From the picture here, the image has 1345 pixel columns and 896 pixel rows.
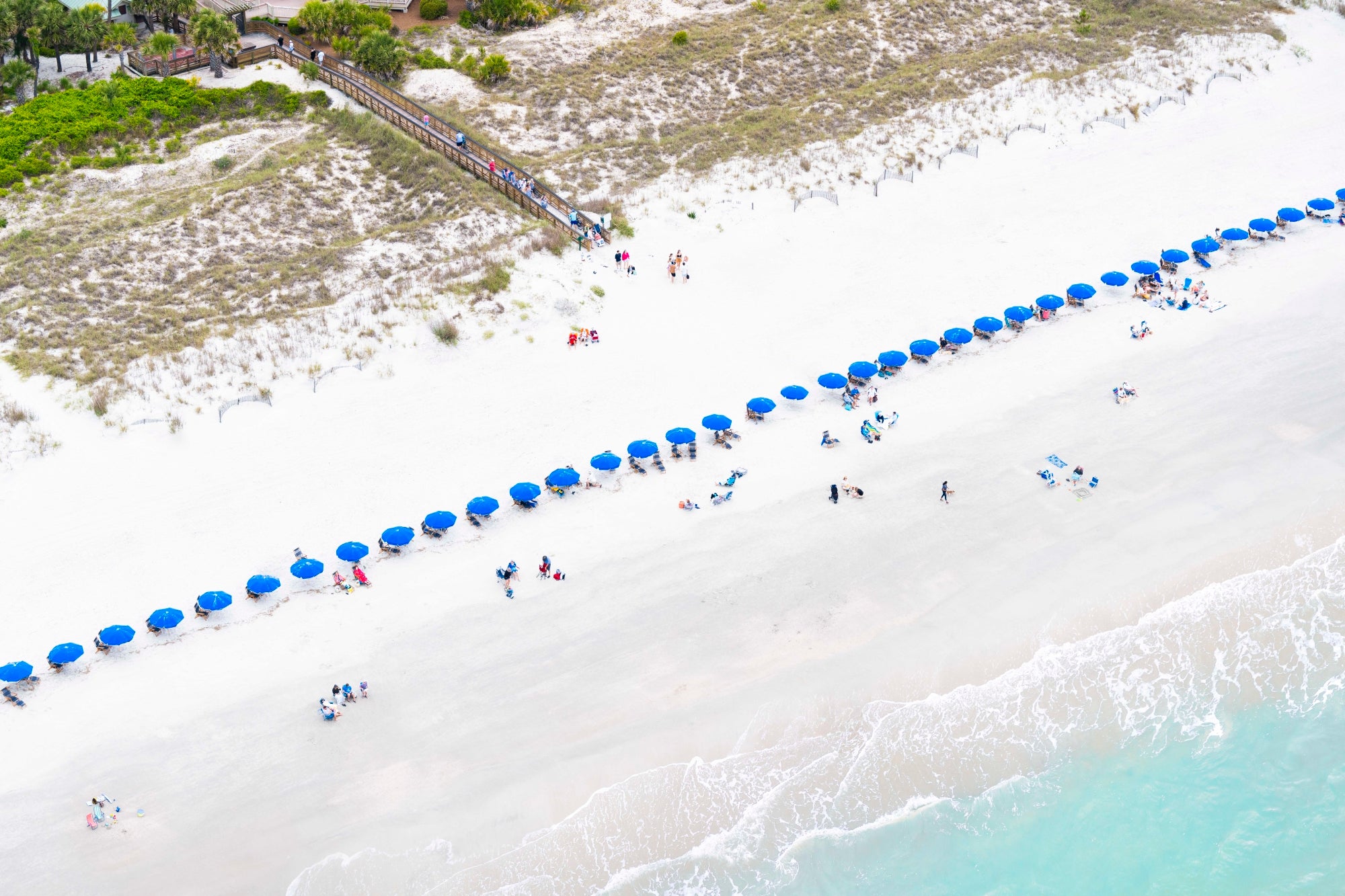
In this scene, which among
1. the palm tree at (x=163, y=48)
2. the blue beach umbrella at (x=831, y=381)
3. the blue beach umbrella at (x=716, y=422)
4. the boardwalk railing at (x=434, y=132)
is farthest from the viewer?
the palm tree at (x=163, y=48)

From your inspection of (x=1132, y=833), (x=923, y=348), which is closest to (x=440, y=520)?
(x=923, y=348)

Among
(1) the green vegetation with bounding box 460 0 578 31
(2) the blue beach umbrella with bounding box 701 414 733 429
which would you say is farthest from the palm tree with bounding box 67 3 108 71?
(2) the blue beach umbrella with bounding box 701 414 733 429

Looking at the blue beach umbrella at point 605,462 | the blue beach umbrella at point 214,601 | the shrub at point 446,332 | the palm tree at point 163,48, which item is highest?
the palm tree at point 163,48

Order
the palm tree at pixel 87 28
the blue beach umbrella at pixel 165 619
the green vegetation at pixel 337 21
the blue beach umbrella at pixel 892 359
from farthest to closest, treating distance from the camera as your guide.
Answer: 1. the green vegetation at pixel 337 21
2. the palm tree at pixel 87 28
3. the blue beach umbrella at pixel 892 359
4. the blue beach umbrella at pixel 165 619

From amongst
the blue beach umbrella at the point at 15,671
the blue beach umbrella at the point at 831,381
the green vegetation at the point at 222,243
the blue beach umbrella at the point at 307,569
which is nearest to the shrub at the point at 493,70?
the green vegetation at the point at 222,243

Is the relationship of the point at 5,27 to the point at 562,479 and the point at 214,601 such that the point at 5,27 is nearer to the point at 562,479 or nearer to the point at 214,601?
the point at 214,601

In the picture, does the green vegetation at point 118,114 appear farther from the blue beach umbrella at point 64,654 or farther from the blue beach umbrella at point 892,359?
the blue beach umbrella at point 892,359

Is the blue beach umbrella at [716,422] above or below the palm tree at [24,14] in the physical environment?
below
